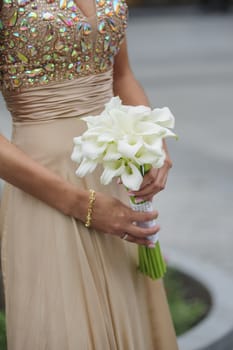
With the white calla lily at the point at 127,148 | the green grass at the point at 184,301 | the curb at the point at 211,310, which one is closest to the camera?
the white calla lily at the point at 127,148

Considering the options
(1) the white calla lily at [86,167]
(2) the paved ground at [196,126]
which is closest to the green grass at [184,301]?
(2) the paved ground at [196,126]

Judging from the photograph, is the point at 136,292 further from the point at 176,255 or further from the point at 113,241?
the point at 176,255

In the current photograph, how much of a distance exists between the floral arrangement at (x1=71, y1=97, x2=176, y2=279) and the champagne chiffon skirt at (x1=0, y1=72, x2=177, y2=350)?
0.49 feet

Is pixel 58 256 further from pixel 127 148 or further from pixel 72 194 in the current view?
Answer: pixel 127 148

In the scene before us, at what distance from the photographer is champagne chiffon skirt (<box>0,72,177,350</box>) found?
2.43m

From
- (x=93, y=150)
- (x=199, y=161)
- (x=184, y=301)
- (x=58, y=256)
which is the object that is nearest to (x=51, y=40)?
(x=93, y=150)

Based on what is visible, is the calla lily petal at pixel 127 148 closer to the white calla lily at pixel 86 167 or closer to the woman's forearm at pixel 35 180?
the white calla lily at pixel 86 167

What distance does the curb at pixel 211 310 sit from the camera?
3697mm

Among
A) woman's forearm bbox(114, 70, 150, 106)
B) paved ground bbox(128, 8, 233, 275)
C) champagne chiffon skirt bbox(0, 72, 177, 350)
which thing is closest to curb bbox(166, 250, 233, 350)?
paved ground bbox(128, 8, 233, 275)

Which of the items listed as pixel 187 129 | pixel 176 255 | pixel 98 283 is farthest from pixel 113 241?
pixel 187 129

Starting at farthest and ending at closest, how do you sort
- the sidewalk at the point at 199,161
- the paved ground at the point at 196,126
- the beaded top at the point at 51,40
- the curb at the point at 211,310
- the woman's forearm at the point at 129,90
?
the paved ground at the point at 196,126
the sidewalk at the point at 199,161
the curb at the point at 211,310
the woman's forearm at the point at 129,90
the beaded top at the point at 51,40

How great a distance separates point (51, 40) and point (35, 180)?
1.30 feet

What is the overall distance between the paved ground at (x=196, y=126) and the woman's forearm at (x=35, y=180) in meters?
2.53

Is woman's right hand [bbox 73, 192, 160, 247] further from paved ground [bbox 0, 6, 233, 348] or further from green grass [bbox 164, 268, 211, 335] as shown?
paved ground [bbox 0, 6, 233, 348]
